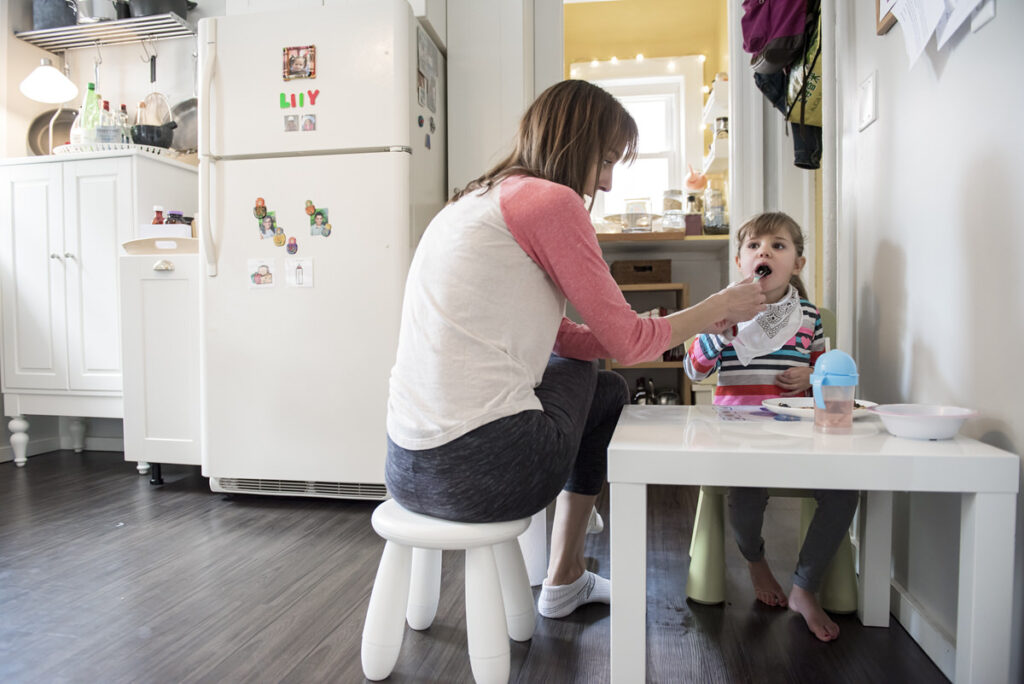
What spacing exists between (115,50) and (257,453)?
218 centimetres

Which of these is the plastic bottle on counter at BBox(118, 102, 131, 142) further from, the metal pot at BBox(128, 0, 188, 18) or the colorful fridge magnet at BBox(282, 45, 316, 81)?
the colorful fridge magnet at BBox(282, 45, 316, 81)

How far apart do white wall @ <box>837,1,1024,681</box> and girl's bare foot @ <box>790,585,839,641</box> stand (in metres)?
0.16

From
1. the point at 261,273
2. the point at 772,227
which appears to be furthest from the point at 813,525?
the point at 261,273

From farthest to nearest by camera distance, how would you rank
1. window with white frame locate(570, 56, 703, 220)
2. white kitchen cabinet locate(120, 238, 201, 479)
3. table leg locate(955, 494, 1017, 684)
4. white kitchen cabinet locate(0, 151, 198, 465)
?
window with white frame locate(570, 56, 703, 220) < white kitchen cabinet locate(0, 151, 198, 465) < white kitchen cabinet locate(120, 238, 201, 479) < table leg locate(955, 494, 1017, 684)

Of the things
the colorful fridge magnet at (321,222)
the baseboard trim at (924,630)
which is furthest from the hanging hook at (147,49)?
the baseboard trim at (924,630)

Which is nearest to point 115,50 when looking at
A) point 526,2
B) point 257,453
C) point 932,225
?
point 526,2

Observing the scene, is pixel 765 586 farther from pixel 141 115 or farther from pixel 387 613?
pixel 141 115

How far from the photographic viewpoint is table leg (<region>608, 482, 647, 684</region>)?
86cm

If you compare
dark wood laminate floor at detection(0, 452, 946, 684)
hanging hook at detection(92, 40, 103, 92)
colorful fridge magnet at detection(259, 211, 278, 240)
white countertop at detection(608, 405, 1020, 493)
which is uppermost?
hanging hook at detection(92, 40, 103, 92)

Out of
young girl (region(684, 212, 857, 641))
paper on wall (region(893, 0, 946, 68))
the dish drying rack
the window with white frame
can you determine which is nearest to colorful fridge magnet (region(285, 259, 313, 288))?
the dish drying rack

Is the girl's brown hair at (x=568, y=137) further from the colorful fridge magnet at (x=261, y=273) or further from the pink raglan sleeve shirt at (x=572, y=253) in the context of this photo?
the colorful fridge magnet at (x=261, y=273)

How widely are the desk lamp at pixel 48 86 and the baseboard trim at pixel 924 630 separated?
3345 millimetres

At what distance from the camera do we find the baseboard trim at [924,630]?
1.05 metres

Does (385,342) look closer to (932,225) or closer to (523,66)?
(523,66)
